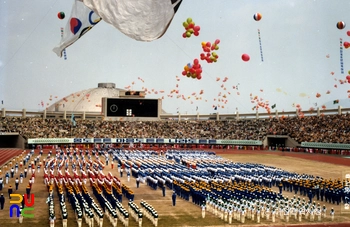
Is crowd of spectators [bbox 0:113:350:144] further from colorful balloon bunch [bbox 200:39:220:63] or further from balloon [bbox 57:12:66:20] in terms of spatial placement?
balloon [bbox 57:12:66:20]

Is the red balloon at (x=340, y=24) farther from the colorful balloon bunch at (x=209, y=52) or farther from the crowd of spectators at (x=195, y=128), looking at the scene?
the crowd of spectators at (x=195, y=128)

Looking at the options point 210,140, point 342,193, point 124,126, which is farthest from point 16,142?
point 342,193

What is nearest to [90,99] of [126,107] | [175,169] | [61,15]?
[126,107]

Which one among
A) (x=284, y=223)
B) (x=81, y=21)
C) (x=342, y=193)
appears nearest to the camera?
(x=81, y=21)

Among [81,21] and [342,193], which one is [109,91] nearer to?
[342,193]

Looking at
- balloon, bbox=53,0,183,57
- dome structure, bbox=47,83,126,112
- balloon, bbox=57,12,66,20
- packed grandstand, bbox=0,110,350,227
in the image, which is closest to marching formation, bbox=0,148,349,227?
packed grandstand, bbox=0,110,350,227

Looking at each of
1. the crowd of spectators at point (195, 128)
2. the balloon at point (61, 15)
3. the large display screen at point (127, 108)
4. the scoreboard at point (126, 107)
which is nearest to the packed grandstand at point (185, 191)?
the crowd of spectators at point (195, 128)
